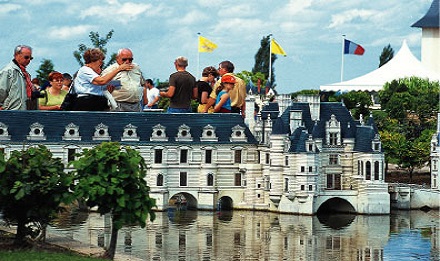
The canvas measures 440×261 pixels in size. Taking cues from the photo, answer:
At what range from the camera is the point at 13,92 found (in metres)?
44.9

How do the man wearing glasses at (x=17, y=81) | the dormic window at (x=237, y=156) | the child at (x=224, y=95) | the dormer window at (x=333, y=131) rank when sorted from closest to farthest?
1. the man wearing glasses at (x=17, y=81)
2. the child at (x=224, y=95)
3. the dormic window at (x=237, y=156)
4. the dormer window at (x=333, y=131)

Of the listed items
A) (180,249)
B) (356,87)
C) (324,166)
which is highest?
(356,87)

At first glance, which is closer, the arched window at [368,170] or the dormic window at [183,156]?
the dormic window at [183,156]

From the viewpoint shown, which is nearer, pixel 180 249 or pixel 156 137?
pixel 180 249

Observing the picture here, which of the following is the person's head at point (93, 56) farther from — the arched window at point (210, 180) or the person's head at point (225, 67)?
the arched window at point (210, 180)

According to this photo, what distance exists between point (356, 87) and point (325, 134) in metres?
75.9

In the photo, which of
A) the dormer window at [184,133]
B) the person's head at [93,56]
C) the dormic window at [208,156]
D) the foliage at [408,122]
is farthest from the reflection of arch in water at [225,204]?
the person's head at [93,56]

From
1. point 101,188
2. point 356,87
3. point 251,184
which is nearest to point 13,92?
point 101,188

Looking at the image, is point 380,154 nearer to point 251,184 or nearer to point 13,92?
point 251,184

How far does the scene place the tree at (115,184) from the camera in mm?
43500

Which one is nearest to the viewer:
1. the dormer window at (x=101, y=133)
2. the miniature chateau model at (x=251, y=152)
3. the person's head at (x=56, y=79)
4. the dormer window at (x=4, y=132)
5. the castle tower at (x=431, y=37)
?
the person's head at (x=56, y=79)

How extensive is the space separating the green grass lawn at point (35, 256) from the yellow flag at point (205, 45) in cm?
5942

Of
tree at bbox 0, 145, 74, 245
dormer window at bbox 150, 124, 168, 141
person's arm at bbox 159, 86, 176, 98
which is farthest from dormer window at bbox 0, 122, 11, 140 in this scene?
tree at bbox 0, 145, 74, 245

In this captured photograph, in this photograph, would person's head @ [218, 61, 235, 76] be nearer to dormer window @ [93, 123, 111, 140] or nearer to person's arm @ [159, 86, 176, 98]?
person's arm @ [159, 86, 176, 98]
